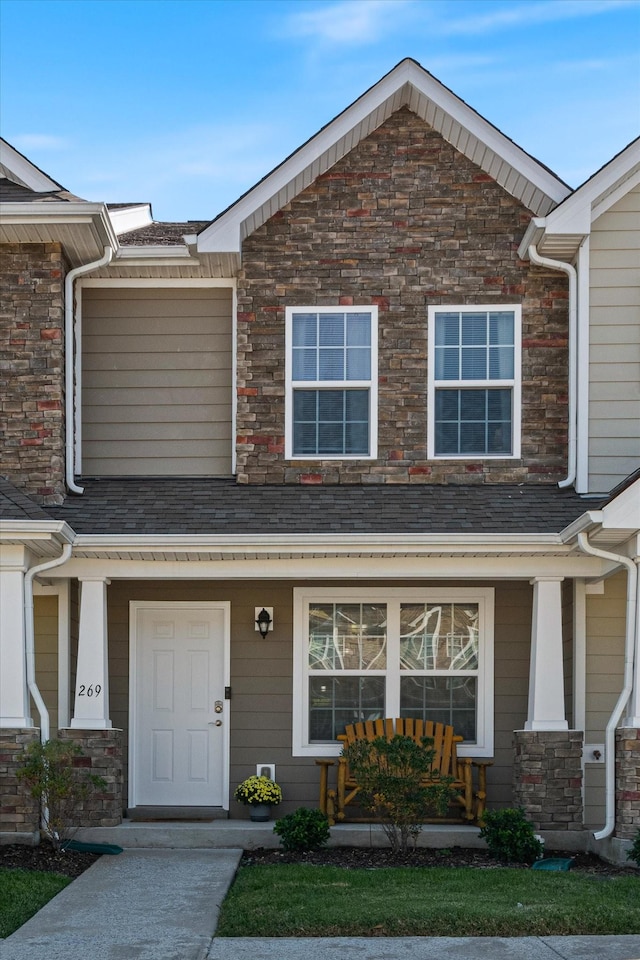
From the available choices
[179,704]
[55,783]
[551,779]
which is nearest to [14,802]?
[55,783]

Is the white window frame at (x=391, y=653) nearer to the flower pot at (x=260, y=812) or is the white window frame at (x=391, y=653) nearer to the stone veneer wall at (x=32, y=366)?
the flower pot at (x=260, y=812)

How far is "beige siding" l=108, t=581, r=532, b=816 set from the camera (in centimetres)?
1055

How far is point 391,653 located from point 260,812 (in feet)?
6.08

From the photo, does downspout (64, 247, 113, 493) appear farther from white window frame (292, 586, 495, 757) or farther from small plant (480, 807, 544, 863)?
small plant (480, 807, 544, 863)

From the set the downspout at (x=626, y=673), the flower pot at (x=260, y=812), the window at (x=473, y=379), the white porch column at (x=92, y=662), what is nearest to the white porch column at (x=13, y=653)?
the white porch column at (x=92, y=662)

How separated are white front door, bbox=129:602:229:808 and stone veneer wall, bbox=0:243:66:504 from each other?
1.63 metres

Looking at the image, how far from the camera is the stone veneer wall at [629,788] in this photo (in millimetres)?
8953

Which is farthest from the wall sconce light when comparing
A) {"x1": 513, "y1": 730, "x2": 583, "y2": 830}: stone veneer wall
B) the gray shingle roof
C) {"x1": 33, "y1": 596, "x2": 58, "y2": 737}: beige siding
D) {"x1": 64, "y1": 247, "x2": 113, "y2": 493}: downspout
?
{"x1": 513, "y1": 730, "x2": 583, "y2": 830}: stone veneer wall

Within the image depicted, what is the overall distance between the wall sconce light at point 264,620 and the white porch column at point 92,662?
4.92 feet

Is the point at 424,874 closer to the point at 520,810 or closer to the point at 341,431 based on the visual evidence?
the point at 520,810

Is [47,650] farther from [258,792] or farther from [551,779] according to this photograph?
[551,779]

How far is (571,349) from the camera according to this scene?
1070 centimetres

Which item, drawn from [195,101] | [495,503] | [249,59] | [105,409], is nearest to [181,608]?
[105,409]

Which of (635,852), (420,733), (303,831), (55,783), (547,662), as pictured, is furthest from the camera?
(420,733)
